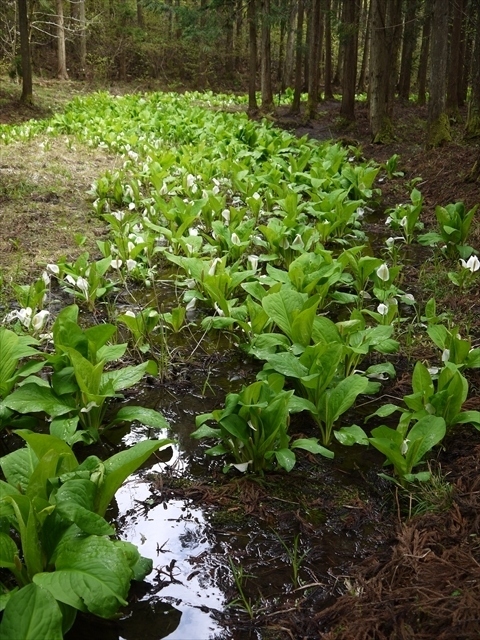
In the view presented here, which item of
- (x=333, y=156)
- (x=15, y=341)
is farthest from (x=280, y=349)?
(x=333, y=156)

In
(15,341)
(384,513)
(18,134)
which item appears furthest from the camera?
(18,134)

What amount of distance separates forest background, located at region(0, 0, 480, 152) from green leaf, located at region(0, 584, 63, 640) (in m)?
6.96

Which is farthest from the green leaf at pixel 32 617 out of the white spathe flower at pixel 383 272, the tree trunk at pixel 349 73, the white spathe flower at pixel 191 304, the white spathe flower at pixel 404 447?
the tree trunk at pixel 349 73

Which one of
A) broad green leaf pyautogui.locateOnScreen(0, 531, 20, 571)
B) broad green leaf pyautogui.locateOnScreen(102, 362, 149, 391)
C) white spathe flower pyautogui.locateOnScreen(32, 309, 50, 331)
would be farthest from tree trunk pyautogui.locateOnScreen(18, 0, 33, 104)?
broad green leaf pyautogui.locateOnScreen(0, 531, 20, 571)

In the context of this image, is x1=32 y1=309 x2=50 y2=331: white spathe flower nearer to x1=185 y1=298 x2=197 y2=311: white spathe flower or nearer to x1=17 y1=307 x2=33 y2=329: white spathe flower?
x1=17 y1=307 x2=33 y2=329: white spathe flower

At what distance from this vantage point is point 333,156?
9.11m

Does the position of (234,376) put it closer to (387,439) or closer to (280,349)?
(280,349)

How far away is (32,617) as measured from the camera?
1488mm

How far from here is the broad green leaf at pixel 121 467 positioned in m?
1.97

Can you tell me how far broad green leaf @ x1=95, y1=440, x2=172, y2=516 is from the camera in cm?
197

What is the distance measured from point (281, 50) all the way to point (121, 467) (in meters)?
28.8

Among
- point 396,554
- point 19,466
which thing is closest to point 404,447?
point 396,554

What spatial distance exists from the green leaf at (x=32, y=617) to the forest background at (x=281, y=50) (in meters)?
6.96

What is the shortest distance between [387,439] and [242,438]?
579 mm
